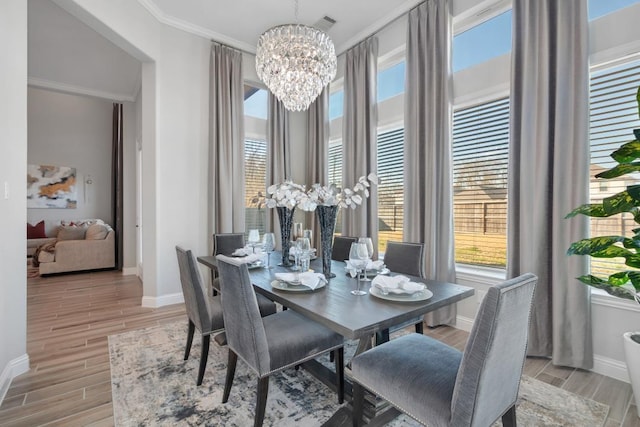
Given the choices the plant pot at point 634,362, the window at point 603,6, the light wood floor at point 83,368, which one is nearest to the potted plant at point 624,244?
the plant pot at point 634,362

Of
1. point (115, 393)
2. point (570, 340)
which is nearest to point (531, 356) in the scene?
point (570, 340)

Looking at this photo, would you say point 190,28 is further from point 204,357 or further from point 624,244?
point 624,244

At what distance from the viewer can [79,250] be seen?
18.2ft

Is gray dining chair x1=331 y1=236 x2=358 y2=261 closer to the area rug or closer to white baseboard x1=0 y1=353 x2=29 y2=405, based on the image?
the area rug

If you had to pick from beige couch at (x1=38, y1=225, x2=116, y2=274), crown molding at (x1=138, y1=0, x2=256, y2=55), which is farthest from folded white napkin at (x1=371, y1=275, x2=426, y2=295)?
beige couch at (x1=38, y1=225, x2=116, y2=274)

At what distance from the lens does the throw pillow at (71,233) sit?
5.75 metres

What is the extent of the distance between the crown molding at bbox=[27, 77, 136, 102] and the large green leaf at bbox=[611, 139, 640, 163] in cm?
668

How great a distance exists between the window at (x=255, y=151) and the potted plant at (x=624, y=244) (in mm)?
3925

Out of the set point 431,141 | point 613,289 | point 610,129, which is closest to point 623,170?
point 613,289

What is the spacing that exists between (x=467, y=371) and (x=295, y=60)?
2.64 meters

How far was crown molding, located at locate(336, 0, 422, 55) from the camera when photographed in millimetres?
3436

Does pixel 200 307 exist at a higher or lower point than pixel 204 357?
higher

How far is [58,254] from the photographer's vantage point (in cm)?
536

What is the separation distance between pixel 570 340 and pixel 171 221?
4154 mm
